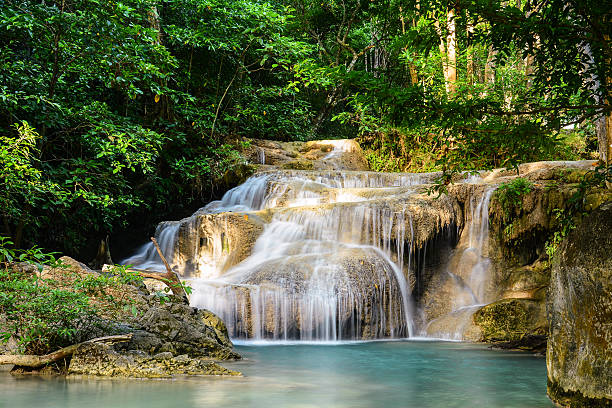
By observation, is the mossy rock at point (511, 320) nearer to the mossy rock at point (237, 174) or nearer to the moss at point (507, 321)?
the moss at point (507, 321)

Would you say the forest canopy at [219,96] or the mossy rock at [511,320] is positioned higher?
the forest canopy at [219,96]

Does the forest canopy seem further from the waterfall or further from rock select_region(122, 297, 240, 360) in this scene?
rock select_region(122, 297, 240, 360)

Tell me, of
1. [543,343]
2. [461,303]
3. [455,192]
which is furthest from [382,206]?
[543,343]

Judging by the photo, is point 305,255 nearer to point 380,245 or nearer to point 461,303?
point 380,245

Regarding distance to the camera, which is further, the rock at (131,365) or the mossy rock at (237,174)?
the mossy rock at (237,174)

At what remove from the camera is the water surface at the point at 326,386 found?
3850 mm

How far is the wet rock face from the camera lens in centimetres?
314

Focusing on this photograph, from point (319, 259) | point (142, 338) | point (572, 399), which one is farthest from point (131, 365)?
point (319, 259)

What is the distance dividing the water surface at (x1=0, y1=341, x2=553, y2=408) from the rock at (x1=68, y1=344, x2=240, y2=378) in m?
0.15

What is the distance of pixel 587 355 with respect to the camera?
3238 mm

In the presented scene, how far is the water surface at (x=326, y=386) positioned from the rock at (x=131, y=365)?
15cm

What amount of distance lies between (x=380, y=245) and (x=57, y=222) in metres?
6.70

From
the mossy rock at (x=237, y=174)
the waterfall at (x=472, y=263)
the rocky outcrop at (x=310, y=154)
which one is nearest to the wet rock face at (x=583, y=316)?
the waterfall at (x=472, y=263)

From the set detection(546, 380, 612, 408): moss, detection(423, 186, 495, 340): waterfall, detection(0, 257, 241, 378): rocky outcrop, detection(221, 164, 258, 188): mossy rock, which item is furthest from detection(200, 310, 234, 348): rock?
detection(221, 164, 258, 188): mossy rock
